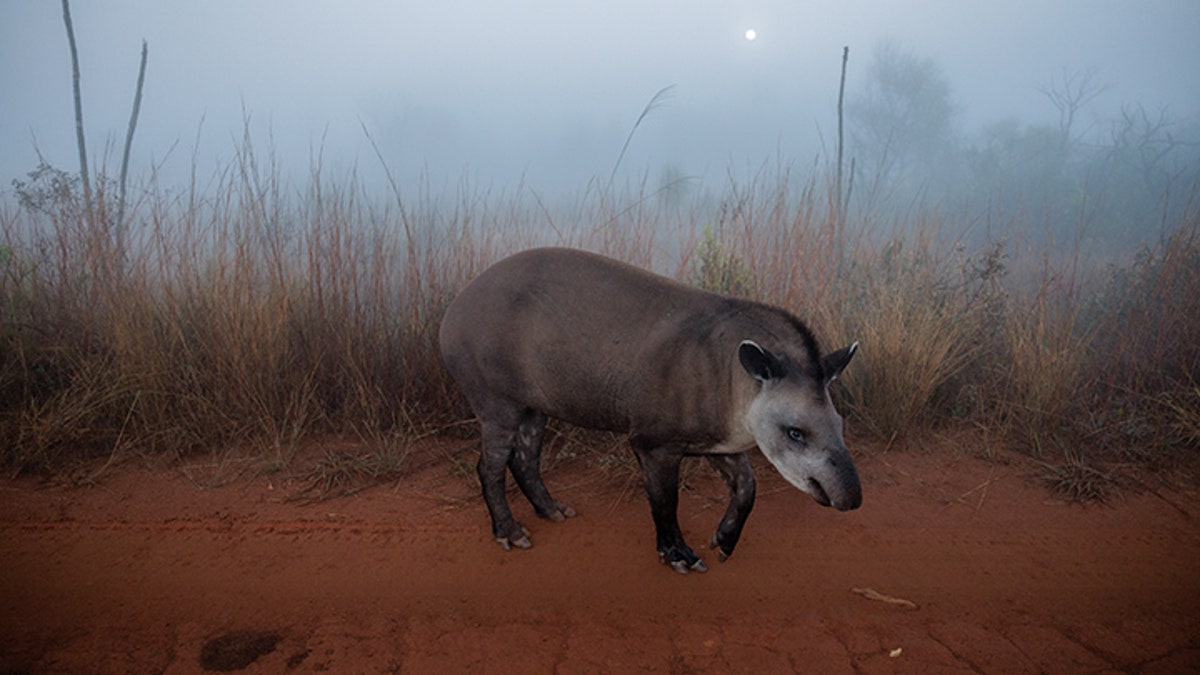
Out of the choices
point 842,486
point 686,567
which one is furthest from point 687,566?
point 842,486

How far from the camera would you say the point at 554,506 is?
369 centimetres

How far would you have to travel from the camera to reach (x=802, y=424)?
2688 millimetres

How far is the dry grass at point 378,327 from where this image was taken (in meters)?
4.50

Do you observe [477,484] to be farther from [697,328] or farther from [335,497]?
[697,328]

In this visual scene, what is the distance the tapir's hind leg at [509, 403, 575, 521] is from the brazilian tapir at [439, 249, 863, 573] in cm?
18

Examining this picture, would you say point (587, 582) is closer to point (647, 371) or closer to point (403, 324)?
point (647, 371)

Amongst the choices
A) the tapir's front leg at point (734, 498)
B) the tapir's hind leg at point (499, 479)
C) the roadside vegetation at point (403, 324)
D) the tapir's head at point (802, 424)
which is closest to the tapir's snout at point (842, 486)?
the tapir's head at point (802, 424)

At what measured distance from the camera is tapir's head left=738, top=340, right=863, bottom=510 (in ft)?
8.54

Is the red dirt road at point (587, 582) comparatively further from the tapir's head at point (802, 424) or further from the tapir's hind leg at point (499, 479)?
the tapir's head at point (802, 424)

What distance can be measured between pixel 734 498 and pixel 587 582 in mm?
832

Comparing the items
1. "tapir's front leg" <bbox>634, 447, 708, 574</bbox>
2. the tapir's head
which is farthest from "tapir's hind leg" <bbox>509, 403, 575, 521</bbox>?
the tapir's head

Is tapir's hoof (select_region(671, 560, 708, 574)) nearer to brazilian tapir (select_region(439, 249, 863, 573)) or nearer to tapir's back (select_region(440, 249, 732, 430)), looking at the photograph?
brazilian tapir (select_region(439, 249, 863, 573))

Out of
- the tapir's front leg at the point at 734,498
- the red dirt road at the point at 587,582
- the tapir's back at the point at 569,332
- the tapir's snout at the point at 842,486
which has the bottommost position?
the red dirt road at the point at 587,582

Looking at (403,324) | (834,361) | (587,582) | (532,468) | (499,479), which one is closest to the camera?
(834,361)
